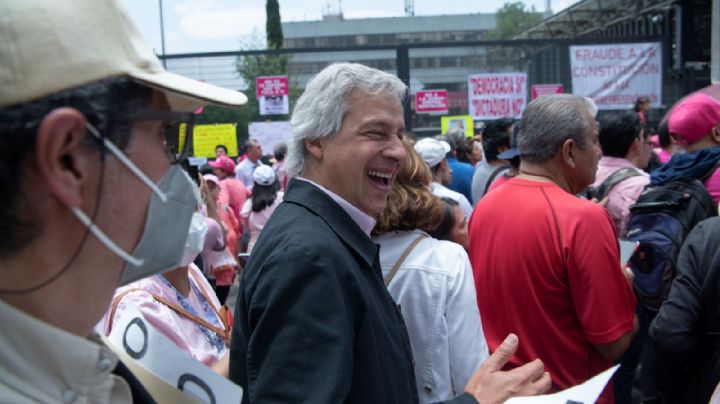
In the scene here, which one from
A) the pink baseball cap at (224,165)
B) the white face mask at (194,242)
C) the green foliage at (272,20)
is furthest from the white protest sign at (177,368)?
the green foliage at (272,20)

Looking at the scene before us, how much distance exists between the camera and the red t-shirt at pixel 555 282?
8.34 ft

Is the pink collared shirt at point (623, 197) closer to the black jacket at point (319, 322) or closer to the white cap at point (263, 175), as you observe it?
the black jacket at point (319, 322)

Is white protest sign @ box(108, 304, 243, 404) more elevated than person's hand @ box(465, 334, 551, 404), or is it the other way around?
white protest sign @ box(108, 304, 243, 404)

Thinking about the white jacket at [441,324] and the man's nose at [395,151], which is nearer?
the man's nose at [395,151]

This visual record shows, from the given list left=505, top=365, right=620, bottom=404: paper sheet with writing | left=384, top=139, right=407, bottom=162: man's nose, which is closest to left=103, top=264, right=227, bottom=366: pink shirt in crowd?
left=384, top=139, right=407, bottom=162: man's nose

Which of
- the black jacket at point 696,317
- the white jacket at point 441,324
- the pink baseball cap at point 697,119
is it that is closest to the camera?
the white jacket at point 441,324

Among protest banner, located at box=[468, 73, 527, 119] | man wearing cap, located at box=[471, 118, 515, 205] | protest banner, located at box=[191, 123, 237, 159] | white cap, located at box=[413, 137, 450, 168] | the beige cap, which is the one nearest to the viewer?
the beige cap

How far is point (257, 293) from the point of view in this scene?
159 cm

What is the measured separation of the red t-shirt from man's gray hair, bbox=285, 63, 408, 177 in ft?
3.20

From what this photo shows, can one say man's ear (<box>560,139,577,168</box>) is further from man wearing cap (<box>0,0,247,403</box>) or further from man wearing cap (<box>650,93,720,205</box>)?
man wearing cap (<box>0,0,247,403</box>)

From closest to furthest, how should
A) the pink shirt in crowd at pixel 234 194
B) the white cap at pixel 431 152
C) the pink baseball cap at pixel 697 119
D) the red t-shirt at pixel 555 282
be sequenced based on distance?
the red t-shirt at pixel 555 282 < the pink baseball cap at pixel 697 119 < the white cap at pixel 431 152 < the pink shirt in crowd at pixel 234 194

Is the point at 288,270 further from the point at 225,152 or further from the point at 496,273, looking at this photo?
the point at 225,152

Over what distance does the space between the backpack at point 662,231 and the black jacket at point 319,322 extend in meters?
2.06

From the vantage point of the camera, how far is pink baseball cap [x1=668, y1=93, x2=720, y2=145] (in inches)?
147
